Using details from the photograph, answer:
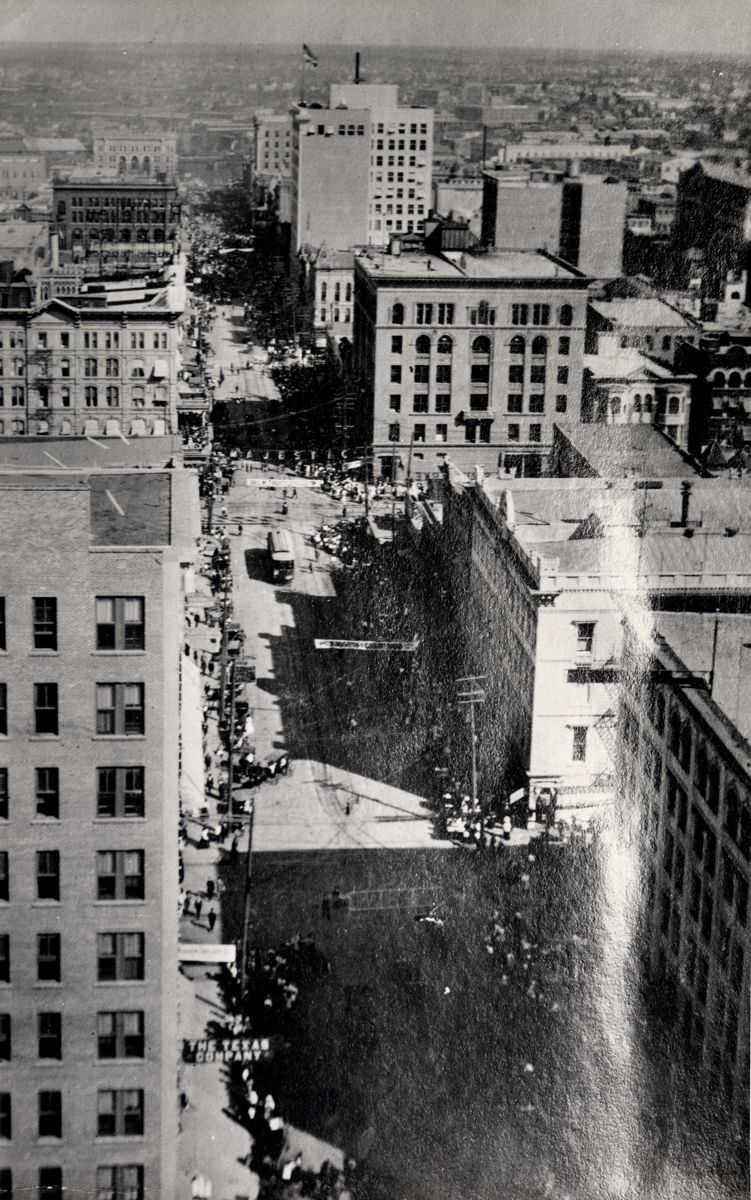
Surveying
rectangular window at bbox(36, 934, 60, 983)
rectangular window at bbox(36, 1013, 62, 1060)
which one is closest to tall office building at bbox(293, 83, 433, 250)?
rectangular window at bbox(36, 934, 60, 983)

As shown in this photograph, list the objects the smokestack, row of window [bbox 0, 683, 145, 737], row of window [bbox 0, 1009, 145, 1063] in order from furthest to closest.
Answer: the smokestack → row of window [bbox 0, 1009, 145, 1063] → row of window [bbox 0, 683, 145, 737]

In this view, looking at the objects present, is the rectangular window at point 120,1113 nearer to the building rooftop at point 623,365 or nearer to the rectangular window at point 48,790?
the rectangular window at point 48,790

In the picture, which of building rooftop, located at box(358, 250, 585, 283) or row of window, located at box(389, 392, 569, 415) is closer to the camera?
row of window, located at box(389, 392, 569, 415)

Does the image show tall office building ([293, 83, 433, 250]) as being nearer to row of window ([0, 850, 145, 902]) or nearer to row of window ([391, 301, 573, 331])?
row of window ([391, 301, 573, 331])

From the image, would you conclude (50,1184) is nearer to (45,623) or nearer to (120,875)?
(120,875)

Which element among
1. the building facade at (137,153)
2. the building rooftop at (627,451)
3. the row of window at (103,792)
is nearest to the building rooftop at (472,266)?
the building rooftop at (627,451)

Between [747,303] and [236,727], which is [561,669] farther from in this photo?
[747,303]
